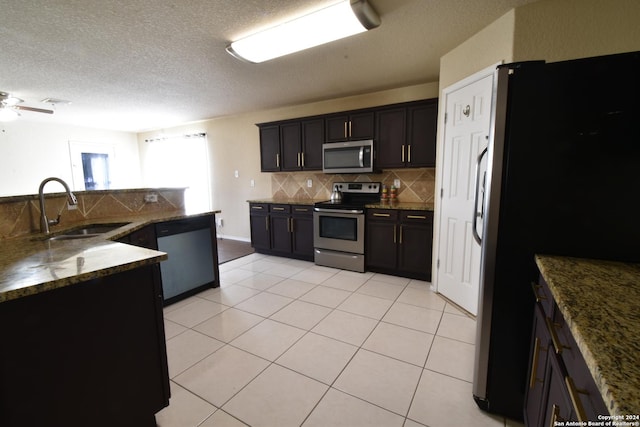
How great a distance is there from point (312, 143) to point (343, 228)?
1386mm

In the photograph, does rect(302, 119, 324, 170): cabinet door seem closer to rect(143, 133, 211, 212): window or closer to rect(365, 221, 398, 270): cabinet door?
rect(365, 221, 398, 270): cabinet door

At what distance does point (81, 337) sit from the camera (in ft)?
3.65

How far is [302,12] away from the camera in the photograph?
1.95m

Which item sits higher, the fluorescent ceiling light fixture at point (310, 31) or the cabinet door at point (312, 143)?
the fluorescent ceiling light fixture at point (310, 31)

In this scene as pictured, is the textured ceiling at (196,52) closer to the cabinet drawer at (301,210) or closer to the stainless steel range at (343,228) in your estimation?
the stainless steel range at (343,228)

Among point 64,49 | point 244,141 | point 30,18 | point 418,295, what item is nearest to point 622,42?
point 418,295

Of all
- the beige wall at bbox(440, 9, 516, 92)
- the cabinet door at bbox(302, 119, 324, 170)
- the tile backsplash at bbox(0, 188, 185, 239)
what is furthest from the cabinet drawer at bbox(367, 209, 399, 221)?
the tile backsplash at bbox(0, 188, 185, 239)

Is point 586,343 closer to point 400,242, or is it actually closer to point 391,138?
point 400,242

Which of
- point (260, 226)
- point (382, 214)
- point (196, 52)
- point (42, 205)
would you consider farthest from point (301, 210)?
point (42, 205)

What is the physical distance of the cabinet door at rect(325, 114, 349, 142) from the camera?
3740mm

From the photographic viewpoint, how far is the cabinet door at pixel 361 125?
3.55 metres

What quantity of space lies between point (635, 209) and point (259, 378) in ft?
6.68

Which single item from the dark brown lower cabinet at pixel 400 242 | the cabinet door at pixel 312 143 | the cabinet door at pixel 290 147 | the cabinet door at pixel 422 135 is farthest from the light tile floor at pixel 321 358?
the cabinet door at pixel 290 147

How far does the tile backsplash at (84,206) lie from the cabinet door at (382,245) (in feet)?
7.84
